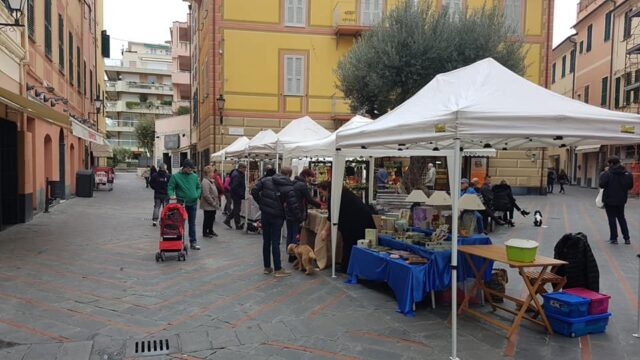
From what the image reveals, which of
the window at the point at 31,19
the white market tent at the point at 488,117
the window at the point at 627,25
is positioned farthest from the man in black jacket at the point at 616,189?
the window at the point at 627,25

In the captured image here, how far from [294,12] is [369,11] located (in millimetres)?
3405

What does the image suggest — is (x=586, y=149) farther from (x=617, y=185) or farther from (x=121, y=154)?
(x=121, y=154)

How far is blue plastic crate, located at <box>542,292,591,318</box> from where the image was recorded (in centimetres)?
458

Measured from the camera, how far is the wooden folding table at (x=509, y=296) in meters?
4.46

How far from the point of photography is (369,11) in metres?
22.0

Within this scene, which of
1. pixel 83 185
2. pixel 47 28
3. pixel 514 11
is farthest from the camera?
pixel 514 11

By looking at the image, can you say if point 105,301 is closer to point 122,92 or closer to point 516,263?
point 516,263

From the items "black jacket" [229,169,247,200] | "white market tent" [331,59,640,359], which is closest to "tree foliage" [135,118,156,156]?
"black jacket" [229,169,247,200]

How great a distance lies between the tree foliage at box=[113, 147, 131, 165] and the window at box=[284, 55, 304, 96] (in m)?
46.0

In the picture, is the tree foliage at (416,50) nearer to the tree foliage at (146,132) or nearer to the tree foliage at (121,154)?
the tree foliage at (146,132)

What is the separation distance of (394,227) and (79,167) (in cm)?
2049

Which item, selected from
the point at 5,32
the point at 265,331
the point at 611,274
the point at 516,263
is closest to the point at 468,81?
the point at 516,263

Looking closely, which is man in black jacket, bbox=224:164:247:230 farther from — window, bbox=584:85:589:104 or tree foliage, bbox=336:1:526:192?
window, bbox=584:85:589:104

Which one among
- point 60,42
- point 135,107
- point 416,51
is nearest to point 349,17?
point 416,51
